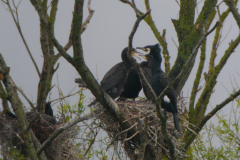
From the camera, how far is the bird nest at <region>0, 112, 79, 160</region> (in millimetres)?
5777

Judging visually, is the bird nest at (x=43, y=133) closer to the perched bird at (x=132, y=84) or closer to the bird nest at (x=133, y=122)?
the bird nest at (x=133, y=122)

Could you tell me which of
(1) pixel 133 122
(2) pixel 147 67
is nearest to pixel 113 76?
(2) pixel 147 67

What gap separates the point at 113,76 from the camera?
5.75m

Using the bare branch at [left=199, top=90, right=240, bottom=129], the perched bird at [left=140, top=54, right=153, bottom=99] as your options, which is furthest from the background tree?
the perched bird at [left=140, top=54, right=153, bottom=99]

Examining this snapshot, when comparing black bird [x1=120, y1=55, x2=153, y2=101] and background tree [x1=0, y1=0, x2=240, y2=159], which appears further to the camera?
black bird [x1=120, y1=55, x2=153, y2=101]

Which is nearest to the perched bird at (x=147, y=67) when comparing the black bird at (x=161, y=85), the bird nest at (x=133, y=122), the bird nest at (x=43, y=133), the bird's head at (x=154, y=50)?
the bird's head at (x=154, y=50)

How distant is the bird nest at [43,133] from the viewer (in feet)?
19.0

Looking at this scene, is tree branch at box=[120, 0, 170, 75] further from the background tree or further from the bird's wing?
the bird's wing

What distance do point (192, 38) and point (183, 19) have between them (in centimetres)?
58

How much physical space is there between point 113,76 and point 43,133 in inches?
81.2

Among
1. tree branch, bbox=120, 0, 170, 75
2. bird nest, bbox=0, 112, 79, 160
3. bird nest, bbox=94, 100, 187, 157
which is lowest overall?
bird nest, bbox=94, 100, 187, 157

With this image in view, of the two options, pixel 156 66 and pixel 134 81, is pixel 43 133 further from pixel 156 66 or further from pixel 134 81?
pixel 156 66

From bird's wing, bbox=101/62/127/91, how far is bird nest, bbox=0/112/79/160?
1.27m

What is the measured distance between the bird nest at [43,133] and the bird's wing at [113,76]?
1273 millimetres
